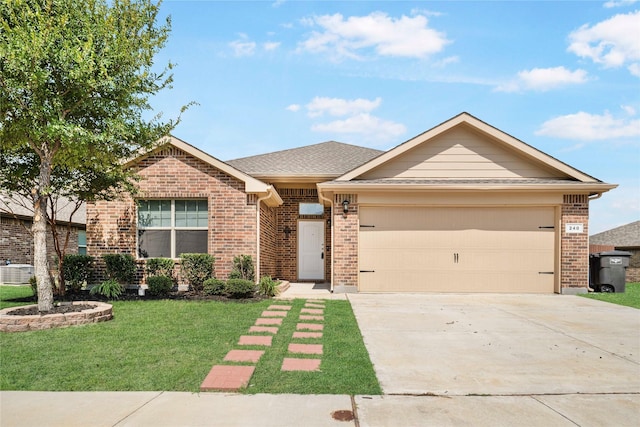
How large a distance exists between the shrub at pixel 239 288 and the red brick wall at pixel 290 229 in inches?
187

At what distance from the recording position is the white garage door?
442 inches

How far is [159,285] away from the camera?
970 centimetres

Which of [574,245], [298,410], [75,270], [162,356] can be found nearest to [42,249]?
[75,270]

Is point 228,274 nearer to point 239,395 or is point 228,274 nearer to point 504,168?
point 239,395

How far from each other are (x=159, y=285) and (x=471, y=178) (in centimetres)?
853

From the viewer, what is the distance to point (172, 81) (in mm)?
8250

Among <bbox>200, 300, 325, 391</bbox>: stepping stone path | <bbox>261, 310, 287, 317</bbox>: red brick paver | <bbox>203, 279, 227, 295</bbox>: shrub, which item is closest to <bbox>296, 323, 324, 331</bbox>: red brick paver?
<bbox>200, 300, 325, 391</bbox>: stepping stone path

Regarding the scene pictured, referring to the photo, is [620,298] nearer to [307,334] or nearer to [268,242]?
[307,334]

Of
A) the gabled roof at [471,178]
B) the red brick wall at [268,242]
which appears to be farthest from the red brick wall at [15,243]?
the gabled roof at [471,178]

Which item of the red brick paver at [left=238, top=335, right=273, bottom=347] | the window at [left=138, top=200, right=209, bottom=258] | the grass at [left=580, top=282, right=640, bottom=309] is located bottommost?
the grass at [left=580, top=282, right=640, bottom=309]

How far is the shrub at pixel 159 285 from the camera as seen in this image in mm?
9703

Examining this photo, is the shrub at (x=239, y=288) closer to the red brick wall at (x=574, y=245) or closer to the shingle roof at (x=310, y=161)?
the shingle roof at (x=310, y=161)

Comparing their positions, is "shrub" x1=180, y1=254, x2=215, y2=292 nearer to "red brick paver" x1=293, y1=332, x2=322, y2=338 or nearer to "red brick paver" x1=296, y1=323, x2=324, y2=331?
"red brick paver" x1=296, y1=323, x2=324, y2=331

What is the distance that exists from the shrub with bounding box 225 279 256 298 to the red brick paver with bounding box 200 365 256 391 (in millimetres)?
4711
